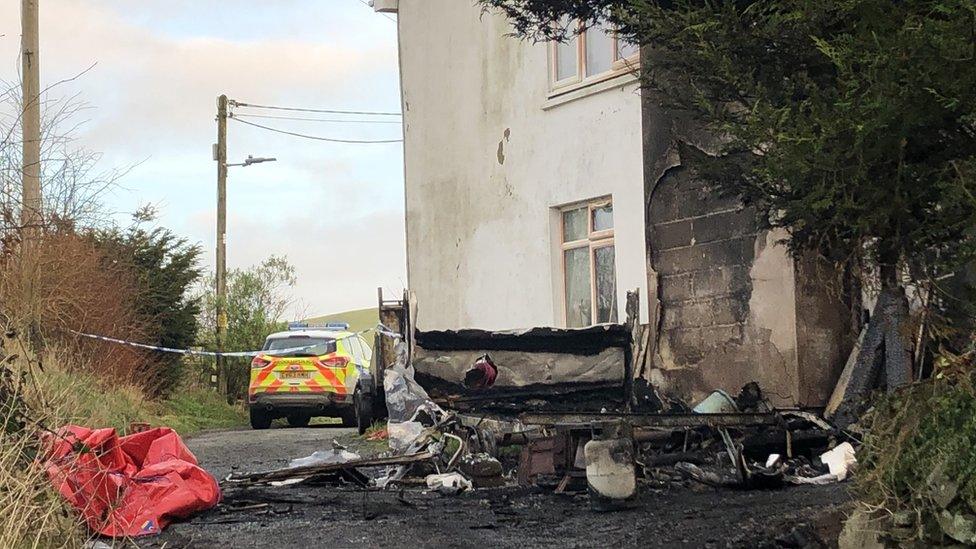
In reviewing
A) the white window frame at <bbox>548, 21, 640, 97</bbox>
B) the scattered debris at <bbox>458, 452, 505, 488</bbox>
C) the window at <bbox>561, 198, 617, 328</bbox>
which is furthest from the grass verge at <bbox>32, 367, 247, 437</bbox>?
the white window frame at <bbox>548, 21, 640, 97</bbox>

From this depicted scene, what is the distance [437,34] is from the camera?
19.3 m

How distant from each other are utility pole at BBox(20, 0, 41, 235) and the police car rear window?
262 inches

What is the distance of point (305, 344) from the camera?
2195 centimetres

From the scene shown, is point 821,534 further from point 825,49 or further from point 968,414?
point 825,49

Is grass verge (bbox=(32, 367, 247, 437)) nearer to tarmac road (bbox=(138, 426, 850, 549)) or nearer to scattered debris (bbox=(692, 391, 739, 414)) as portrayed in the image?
tarmac road (bbox=(138, 426, 850, 549))

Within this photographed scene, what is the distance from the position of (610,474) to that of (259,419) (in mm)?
14081

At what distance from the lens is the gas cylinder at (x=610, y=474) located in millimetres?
9133

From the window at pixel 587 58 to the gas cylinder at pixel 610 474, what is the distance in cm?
679

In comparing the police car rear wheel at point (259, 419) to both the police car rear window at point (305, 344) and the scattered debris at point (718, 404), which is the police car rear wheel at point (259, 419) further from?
the scattered debris at point (718, 404)

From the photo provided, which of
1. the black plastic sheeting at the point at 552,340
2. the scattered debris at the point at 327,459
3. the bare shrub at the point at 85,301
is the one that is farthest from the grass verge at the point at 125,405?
the black plastic sheeting at the point at 552,340

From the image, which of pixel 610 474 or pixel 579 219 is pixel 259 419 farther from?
pixel 610 474

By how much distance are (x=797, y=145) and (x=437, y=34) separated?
46.1ft

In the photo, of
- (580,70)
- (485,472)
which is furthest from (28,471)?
(580,70)

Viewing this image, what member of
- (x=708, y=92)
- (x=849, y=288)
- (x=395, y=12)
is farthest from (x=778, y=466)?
(x=395, y=12)
